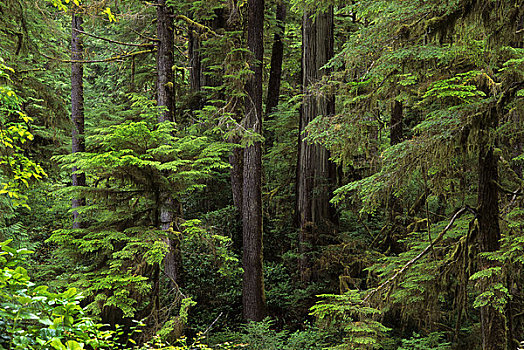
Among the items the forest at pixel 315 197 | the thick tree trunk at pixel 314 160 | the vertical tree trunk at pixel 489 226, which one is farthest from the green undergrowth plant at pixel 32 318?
the thick tree trunk at pixel 314 160

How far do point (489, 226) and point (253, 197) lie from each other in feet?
17.2

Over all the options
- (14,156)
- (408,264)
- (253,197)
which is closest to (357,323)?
(408,264)

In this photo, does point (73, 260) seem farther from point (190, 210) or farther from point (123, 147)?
point (190, 210)

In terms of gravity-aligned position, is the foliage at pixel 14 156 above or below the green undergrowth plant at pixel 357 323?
above

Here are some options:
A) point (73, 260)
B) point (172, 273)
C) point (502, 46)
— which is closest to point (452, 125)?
point (502, 46)

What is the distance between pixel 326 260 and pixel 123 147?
529 centimetres

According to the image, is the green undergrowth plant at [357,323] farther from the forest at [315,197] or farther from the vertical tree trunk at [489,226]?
the vertical tree trunk at [489,226]

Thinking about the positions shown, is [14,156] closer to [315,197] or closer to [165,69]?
[165,69]

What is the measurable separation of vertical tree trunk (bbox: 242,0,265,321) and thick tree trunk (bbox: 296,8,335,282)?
4.17 ft

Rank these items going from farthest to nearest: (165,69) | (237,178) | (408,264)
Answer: (237,178) → (165,69) → (408,264)

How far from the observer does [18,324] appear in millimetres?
2100

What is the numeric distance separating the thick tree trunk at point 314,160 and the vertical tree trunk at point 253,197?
50.0 inches

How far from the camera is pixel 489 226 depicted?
496 cm

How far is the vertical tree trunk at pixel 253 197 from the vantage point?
30.0 feet
